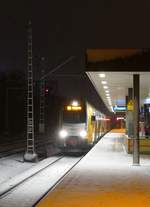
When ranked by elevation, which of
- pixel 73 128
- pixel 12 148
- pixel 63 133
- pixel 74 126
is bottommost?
pixel 12 148

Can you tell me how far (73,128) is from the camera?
3027cm

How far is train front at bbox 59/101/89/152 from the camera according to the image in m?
29.9

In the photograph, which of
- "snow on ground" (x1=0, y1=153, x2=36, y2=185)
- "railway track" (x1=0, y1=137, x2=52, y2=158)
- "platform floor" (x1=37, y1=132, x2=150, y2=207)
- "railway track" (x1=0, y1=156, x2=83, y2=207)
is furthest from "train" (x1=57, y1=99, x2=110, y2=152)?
"platform floor" (x1=37, y1=132, x2=150, y2=207)

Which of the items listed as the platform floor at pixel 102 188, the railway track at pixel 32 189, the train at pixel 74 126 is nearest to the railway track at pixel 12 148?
the train at pixel 74 126

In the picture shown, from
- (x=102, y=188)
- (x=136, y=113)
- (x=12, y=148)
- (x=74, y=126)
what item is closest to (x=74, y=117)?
(x=74, y=126)

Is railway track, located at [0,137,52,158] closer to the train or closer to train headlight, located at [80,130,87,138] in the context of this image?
the train

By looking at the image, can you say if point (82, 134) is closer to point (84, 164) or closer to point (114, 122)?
point (84, 164)

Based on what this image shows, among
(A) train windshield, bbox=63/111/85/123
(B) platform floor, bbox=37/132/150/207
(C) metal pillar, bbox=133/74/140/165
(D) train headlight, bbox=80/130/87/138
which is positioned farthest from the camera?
(A) train windshield, bbox=63/111/85/123

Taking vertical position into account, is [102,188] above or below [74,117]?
below

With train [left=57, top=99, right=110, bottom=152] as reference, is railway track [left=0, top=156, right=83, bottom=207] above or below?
below

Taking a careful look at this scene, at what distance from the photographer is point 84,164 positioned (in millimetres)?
21891

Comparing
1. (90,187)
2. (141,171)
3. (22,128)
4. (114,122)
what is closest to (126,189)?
(90,187)

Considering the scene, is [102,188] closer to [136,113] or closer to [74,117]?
[136,113]

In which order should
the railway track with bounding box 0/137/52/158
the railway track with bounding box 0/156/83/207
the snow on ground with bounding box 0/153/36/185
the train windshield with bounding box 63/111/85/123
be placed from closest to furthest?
the railway track with bounding box 0/156/83/207
the snow on ground with bounding box 0/153/36/185
the train windshield with bounding box 63/111/85/123
the railway track with bounding box 0/137/52/158
